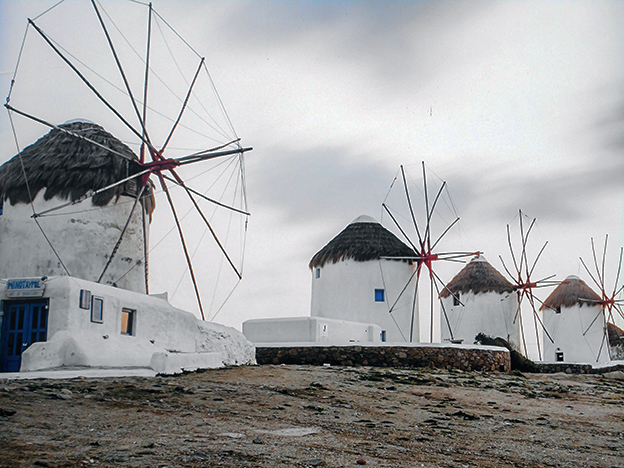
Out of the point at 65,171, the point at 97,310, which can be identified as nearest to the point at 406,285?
the point at 65,171

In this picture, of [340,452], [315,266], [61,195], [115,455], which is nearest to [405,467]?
[340,452]

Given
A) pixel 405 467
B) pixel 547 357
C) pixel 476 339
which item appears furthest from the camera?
pixel 547 357

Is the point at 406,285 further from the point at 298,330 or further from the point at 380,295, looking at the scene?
the point at 298,330

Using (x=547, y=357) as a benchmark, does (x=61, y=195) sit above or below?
above

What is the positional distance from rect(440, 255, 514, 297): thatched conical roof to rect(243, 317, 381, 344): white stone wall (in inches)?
396

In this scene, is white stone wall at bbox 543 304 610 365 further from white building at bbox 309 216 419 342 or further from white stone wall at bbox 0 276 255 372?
white stone wall at bbox 0 276 255 372

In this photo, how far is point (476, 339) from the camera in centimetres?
2903

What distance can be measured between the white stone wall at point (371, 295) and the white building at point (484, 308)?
17.8 feet

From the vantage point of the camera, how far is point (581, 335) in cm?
3222

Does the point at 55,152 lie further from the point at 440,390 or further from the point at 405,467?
the point at 405,467

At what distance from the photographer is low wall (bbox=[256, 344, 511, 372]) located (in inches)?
726

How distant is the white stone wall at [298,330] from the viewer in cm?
1978

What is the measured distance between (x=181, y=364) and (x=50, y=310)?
2579mm

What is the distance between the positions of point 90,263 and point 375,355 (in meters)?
8.79
